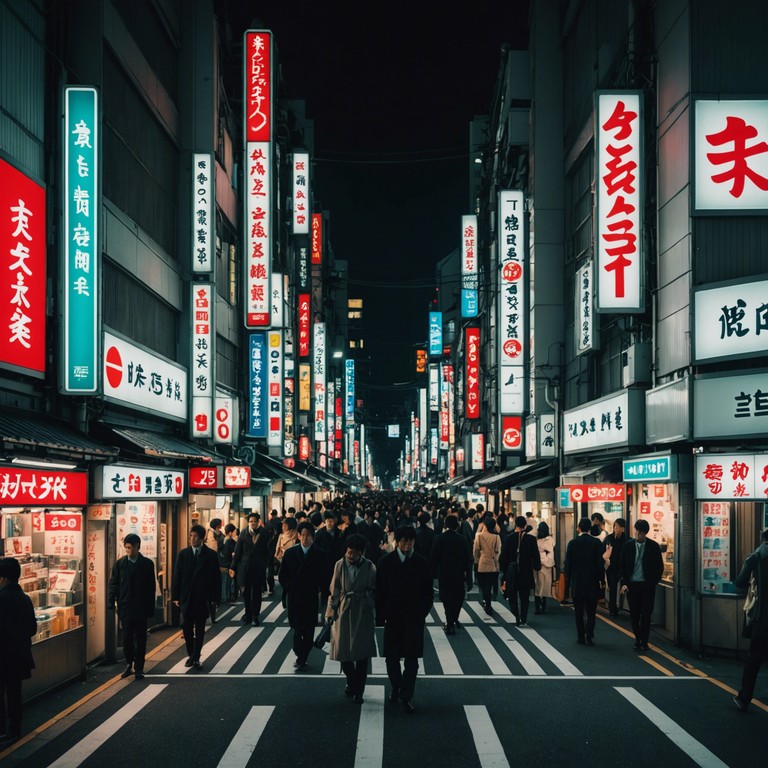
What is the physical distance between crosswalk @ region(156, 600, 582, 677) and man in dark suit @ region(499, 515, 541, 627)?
34cm

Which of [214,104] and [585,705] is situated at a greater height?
[214,104]

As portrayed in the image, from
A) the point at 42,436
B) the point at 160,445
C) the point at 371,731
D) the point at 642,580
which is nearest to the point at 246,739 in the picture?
the point at 371,731

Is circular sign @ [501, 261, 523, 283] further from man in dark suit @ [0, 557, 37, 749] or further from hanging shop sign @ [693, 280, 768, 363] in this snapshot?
man in dark suit @ [0, 557, 37, 749]

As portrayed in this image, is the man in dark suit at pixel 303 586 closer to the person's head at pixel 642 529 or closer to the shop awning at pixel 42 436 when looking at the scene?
the shop awning at pixel 42 436

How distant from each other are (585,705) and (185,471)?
29.4 feet

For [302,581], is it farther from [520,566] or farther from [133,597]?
[520,566]

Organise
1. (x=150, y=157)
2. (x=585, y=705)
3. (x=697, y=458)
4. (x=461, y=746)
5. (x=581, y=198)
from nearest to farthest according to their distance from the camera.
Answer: (x=461, y=746) → (x=585, y=705) → (x=697, y=458) → (x=150, y=157) → (x=581, y=198)

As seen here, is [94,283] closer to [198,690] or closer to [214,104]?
[198,690]

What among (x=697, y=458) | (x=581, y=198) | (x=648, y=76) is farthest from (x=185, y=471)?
(x=581, y=198)

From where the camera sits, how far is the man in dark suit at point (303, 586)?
39.7ft

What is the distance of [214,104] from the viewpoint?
23.0 m

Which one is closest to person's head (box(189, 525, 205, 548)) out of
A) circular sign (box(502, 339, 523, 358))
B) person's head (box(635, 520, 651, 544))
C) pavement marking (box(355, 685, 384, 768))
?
pavement marking (box(355, 685, 384, 768))

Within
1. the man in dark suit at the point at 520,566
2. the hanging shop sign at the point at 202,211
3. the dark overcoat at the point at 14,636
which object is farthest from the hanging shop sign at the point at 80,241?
the hanging shop sign at the point at 202,211

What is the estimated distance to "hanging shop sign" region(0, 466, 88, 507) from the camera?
31.1 ft
